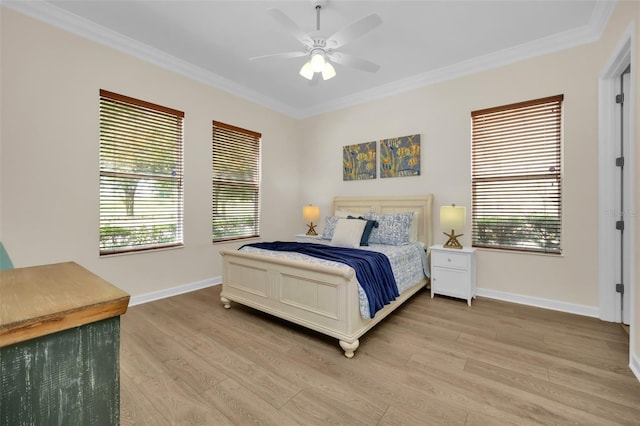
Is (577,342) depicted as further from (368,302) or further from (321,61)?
(321,61)

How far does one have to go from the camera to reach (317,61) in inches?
101

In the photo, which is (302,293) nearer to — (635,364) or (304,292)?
(304,292)

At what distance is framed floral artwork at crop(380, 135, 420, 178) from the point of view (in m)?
4.01

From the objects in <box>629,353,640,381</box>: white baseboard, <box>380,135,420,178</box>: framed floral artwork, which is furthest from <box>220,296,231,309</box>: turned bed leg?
<box>629,353,640,381</box>: white baseboard

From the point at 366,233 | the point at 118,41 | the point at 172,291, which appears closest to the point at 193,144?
the point at 118,41

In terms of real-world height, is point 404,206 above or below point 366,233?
above

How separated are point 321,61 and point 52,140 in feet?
8.78

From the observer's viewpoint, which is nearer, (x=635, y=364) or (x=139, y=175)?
(x=635, y=364)

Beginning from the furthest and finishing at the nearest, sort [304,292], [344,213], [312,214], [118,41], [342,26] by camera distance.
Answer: [312,214]
[344,213]
[118,41]
[342,26]
[304,292]

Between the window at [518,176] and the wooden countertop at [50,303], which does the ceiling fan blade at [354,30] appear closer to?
the window at [518,176]

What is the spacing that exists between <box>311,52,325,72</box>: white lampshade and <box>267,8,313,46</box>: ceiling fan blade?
12 cm

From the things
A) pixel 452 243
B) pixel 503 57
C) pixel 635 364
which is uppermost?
pixel 503 57

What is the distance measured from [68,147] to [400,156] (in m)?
3.94

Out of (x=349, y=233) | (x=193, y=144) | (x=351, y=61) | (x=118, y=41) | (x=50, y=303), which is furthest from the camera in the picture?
(x=193, y=144)
